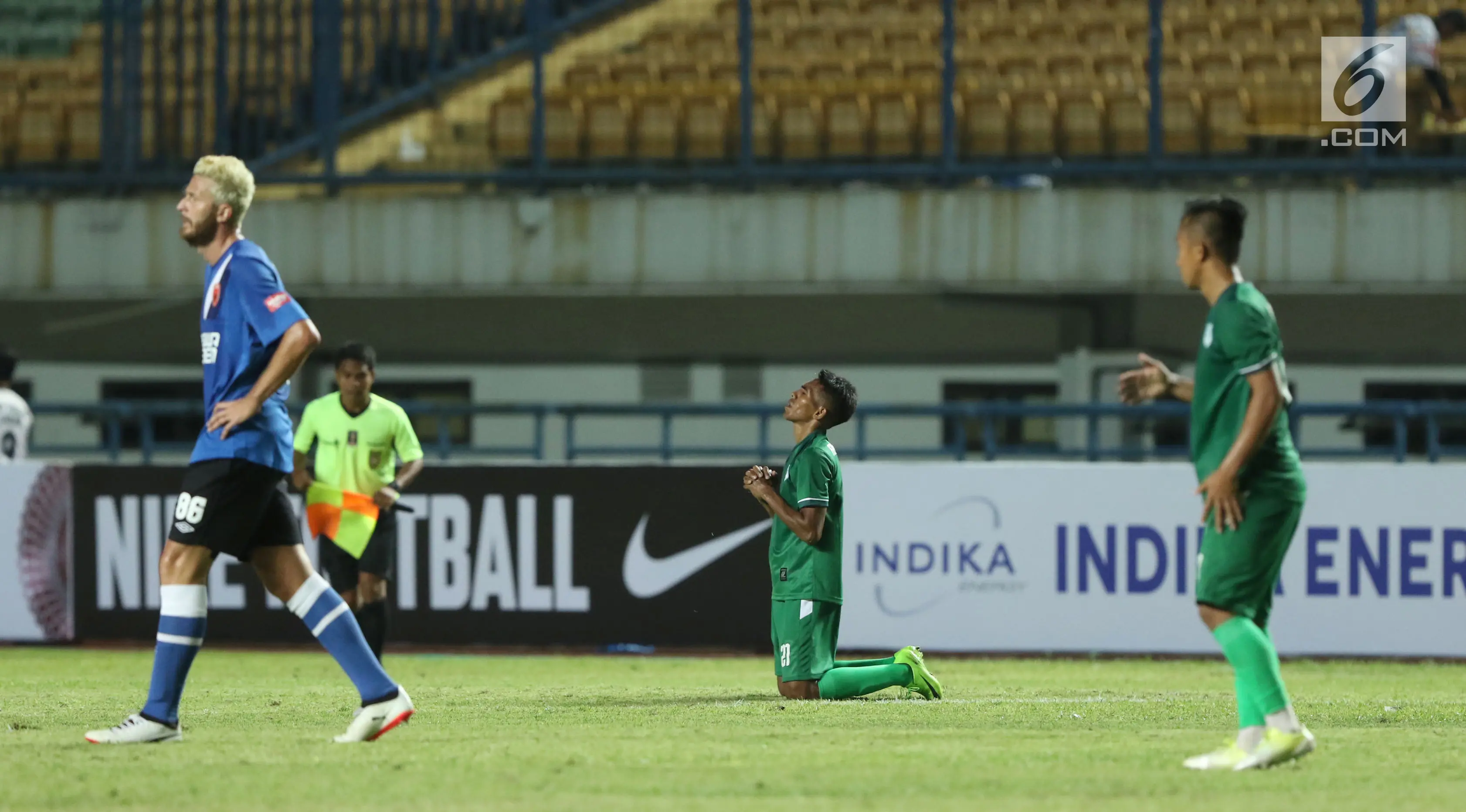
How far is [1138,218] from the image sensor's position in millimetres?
17312

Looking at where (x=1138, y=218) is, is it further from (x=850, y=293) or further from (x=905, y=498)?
(x=905, y=498)

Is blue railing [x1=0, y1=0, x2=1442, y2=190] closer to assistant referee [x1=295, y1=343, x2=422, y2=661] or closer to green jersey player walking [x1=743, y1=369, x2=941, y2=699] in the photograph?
assistant referee [x1=295, y1=343, x2=422, y2=661]

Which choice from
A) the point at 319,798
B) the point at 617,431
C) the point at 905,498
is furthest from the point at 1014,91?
the point at 319,798

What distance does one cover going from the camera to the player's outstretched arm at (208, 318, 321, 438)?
6.07 metres

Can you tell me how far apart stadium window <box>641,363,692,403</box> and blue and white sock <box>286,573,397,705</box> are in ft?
42.6

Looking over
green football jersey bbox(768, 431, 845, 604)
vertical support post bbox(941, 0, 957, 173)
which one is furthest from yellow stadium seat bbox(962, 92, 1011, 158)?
green football jersey bbox(768, 431, 845, 604)

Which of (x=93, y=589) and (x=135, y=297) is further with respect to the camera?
(x=135, y=297)

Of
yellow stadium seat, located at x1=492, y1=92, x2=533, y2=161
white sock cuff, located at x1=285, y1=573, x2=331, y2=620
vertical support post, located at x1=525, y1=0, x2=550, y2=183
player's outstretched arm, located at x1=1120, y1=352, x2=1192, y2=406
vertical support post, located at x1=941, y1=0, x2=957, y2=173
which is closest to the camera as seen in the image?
player's outstretched arm, located at x1=1120, y1=352, x2=1192, y2=406

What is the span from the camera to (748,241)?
17781 millimetres

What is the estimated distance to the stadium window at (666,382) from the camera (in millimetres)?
19328

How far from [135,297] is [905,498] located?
351 inches

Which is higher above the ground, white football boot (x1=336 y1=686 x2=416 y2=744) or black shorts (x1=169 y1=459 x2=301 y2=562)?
black shorts (x1=169 y1=459 x2=301 y2=562)

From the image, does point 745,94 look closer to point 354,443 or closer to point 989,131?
point 989,131

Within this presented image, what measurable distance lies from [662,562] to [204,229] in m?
7.69
